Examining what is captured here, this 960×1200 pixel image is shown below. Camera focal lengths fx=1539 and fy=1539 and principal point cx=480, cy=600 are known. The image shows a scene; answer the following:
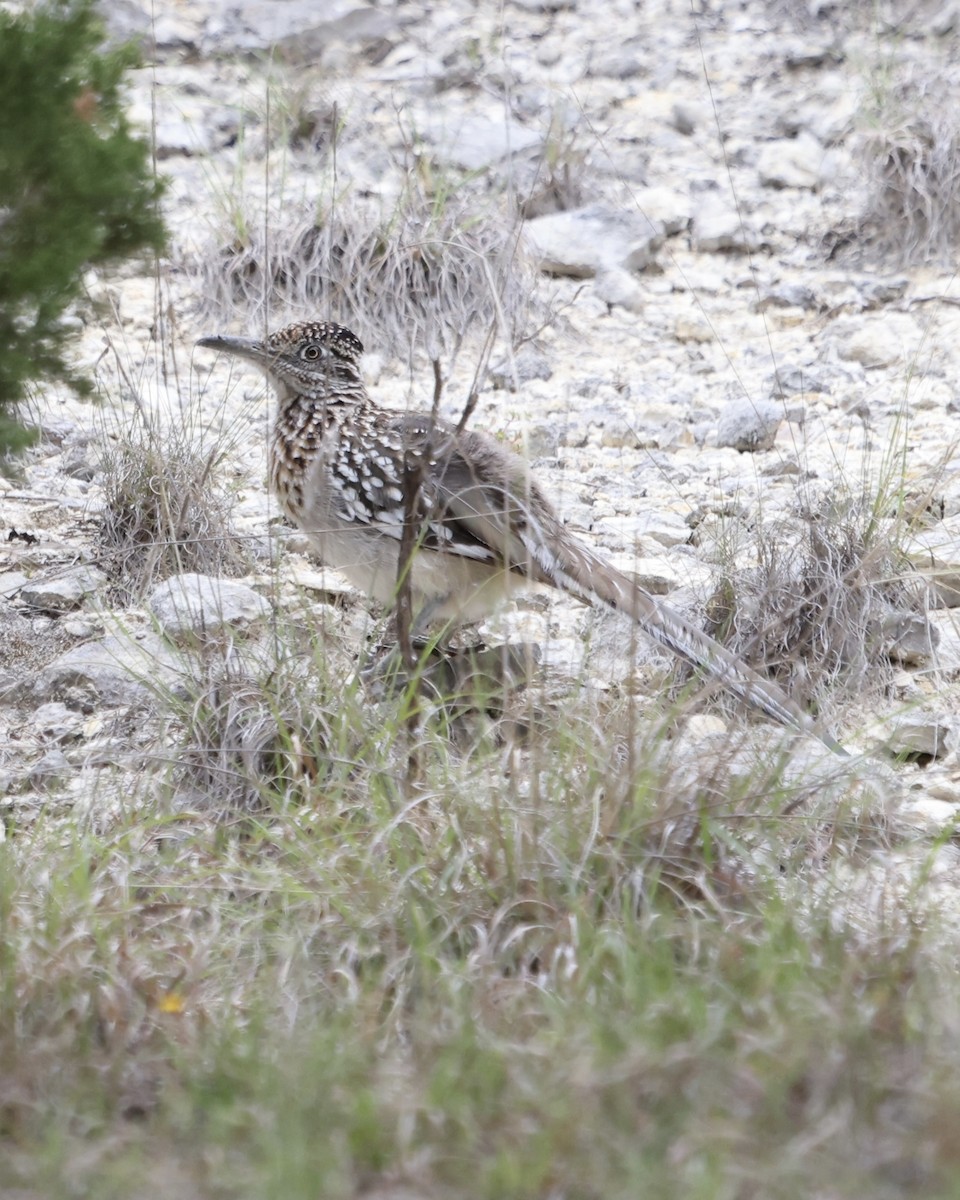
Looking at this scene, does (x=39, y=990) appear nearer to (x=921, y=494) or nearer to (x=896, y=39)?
(x=921, y=494)

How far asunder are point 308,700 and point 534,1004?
1574 mm

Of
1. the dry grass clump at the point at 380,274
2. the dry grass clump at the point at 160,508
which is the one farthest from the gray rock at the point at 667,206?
the dry grass clump at the point at 160,508

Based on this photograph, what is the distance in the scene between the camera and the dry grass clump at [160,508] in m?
6.08

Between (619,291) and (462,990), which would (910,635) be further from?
(619,291)

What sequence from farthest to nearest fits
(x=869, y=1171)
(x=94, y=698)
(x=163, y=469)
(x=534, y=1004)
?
(x=163, y=469), (x=94, y=698), (x=534, y=1004), (x=869, y=1171)

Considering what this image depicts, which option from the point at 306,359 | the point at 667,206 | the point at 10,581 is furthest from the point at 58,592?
the point at 667,206

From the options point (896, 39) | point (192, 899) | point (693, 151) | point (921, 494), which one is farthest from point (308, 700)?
point (896, 39)

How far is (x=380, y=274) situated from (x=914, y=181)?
306cm

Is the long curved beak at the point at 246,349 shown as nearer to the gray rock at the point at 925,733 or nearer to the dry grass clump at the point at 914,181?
the gray rock at the point at 925,733

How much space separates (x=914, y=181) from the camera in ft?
28.3

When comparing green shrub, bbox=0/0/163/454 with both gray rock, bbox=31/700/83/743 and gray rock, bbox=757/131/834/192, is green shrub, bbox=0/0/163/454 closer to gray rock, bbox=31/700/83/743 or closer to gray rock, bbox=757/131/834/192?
gray rock, bbox=31/700/83/743

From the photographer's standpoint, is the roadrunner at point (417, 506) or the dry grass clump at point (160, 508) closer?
the roadrunner at point (417, 506)

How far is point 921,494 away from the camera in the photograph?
6.12 meters

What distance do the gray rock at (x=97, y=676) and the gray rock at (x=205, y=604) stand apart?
0.10 metres
